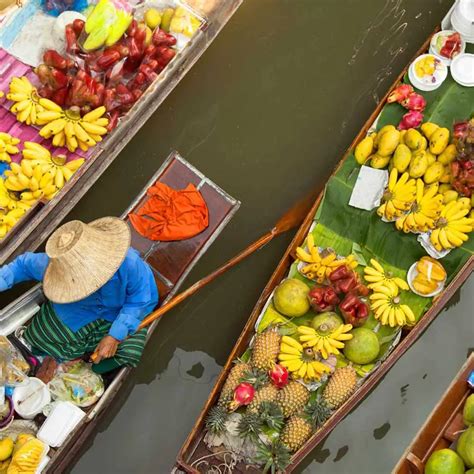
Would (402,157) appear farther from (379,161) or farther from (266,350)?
(266,350)

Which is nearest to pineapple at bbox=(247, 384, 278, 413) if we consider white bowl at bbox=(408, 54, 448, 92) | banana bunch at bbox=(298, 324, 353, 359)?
banana bunch at bbox=(298, 324, 353, 359)

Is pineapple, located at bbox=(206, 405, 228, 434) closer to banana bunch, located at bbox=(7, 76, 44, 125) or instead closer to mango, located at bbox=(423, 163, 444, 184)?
mango, located at bbox=(423, 163, 444, 184)

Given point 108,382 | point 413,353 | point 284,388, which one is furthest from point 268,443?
point 413,353

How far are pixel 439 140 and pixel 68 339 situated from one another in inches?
134

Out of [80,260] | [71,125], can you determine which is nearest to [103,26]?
[71,125]

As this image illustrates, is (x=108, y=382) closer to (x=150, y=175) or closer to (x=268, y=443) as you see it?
(x=268, y=443)

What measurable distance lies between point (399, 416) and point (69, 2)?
4.87 meters

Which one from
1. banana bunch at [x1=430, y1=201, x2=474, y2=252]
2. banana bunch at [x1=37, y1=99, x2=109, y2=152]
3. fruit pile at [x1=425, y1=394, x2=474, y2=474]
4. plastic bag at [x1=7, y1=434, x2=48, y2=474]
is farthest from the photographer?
banana bunch at [x1=37, y1=99, x2=109, y2=152]

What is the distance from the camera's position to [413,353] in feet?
19.0

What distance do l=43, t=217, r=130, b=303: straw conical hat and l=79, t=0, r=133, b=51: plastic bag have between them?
2.12 meters

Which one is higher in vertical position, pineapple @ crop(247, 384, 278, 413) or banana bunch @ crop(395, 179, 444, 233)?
banana bunch @ crop(395, 179, 444, 233)

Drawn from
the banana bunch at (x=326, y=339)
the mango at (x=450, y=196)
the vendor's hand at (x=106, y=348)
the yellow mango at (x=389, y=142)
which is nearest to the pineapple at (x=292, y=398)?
the banana bunch at (x=326, y=339)

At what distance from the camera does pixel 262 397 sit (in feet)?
15.9

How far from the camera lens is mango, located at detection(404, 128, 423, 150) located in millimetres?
5309
